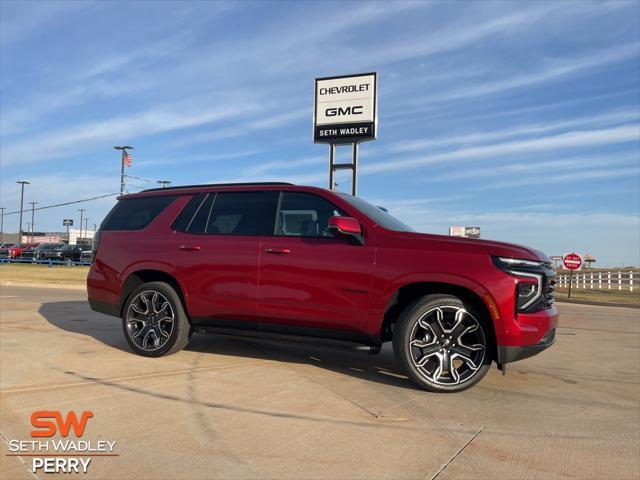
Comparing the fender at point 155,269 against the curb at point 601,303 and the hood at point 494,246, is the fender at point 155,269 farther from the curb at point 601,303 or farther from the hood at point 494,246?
the curb at point 601,303

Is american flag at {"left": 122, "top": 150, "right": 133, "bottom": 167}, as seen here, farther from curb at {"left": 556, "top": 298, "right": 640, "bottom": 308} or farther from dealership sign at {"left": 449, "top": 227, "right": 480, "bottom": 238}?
curb at {"left": 556, "top": 298, "right": 640, "bottom": 308}

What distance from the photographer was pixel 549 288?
4.68 meters

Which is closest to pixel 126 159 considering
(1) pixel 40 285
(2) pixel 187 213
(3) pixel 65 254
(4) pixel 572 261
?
(3) pixel 65 254

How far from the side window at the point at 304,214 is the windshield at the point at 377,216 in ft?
0.81

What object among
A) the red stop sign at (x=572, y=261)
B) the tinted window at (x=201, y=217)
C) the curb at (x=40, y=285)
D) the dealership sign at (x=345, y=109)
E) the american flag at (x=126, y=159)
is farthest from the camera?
the american flag at (x=126, y=159)

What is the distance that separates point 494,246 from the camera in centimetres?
447

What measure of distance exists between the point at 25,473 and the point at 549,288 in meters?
4.19

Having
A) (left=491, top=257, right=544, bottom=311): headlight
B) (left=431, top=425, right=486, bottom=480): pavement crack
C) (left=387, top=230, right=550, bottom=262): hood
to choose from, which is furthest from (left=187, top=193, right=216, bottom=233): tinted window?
(left=431, top=425, right=486, bottom=480): pavement crack

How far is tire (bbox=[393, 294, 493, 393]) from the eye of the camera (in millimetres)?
4508

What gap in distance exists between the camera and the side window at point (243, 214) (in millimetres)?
5391

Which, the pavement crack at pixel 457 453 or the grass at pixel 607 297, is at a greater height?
the pavement crack at pixel 457 453

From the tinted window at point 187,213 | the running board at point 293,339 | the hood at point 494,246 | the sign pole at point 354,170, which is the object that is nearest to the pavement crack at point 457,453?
the running board at point 293,339

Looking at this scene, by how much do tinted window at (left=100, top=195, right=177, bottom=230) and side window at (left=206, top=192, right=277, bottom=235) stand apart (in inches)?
27.5

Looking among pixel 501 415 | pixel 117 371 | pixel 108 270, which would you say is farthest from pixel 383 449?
pixel 108 270
